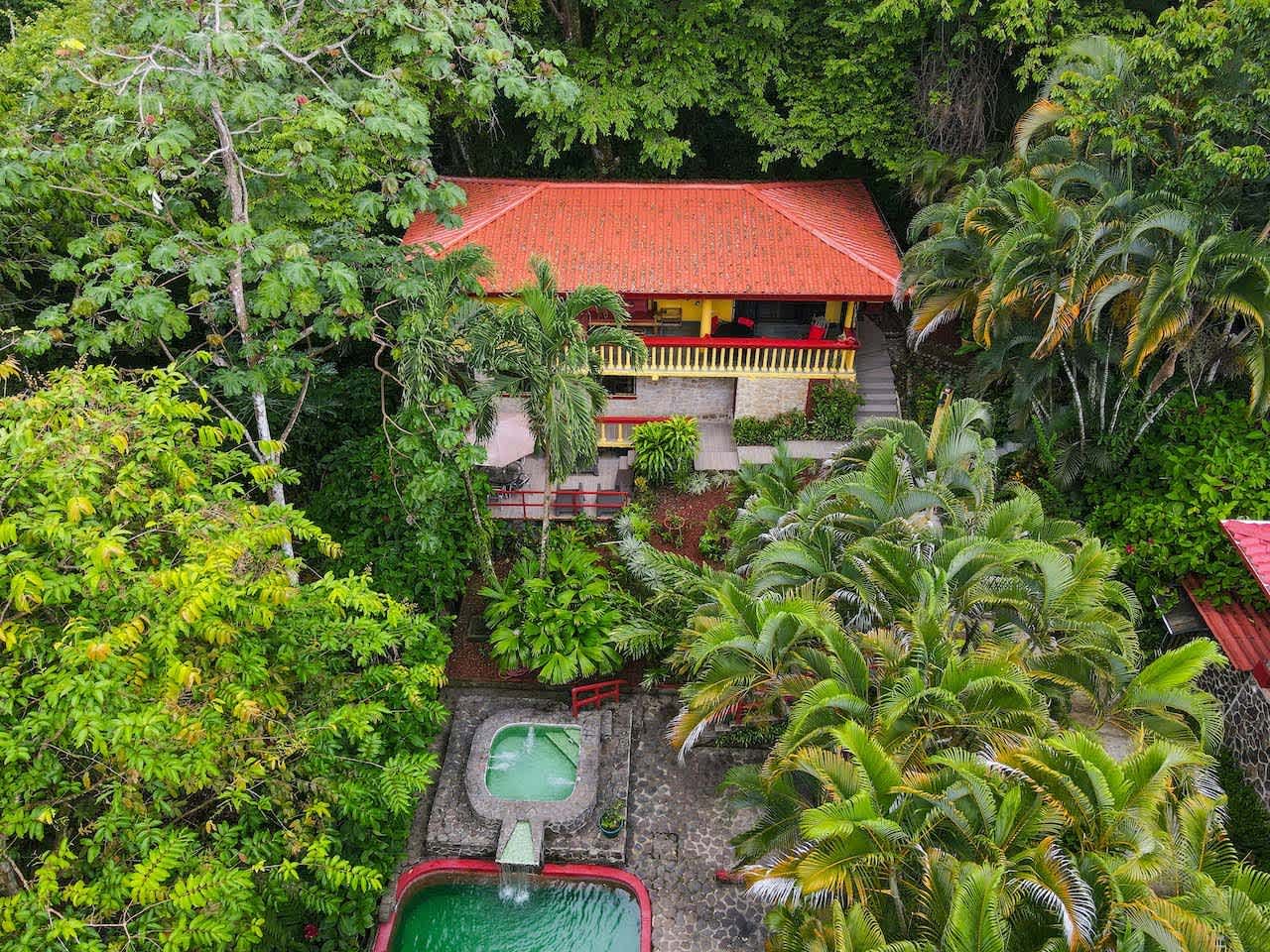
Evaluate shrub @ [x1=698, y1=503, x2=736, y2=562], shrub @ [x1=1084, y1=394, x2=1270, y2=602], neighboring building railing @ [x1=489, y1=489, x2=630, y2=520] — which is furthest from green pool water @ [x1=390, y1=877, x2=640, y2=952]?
shrub @ [x1=1084, y1=394, x2=1270, y2=602]

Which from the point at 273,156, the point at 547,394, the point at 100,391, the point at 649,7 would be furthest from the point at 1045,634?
the point at 649,7

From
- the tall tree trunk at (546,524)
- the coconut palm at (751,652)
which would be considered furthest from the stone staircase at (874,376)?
the coconut palm at (751,652)

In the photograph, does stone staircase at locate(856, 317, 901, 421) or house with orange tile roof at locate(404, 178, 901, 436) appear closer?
house with orange tile roof at locate(404, 178, 901, 436)

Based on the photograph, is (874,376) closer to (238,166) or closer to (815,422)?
(815,422)

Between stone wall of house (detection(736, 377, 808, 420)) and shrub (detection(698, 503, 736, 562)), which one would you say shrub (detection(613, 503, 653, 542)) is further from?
stone wall of house (detection(736, 377, 808, 420))

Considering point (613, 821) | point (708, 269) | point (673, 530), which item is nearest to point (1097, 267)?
point (708, 269)

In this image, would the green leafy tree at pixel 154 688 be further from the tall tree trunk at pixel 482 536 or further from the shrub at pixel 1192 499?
the shrub at pixel 1192 499
